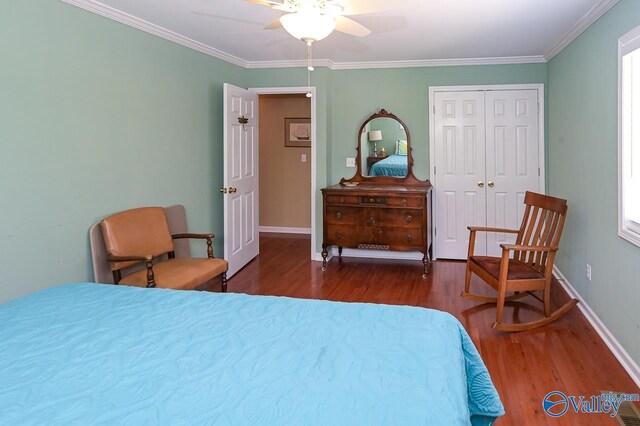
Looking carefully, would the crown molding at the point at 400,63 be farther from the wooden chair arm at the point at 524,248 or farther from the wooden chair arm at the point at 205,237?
the wooden chair arm at the point at 524,248

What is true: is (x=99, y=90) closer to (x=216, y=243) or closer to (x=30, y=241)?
(x=30, y=241)

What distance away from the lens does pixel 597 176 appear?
3344 millimetres

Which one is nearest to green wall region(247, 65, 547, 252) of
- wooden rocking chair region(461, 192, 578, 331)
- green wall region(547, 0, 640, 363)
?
green wall region(547, 0, 640, 363)

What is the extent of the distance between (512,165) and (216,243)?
3404mm

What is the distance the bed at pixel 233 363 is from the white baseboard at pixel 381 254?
3.67 metres

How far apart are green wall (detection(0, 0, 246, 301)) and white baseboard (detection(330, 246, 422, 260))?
2.15 m

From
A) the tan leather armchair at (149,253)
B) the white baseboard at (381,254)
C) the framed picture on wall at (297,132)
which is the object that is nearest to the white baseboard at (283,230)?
the framed picture on wall at (297,132)

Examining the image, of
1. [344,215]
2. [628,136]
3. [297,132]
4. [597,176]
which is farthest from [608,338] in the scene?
[297,132]

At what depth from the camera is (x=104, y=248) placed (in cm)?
325

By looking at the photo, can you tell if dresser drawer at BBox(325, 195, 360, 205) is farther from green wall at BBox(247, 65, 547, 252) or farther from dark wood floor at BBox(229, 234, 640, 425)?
dark wood floor at BBox(229, 234, 640, 425)

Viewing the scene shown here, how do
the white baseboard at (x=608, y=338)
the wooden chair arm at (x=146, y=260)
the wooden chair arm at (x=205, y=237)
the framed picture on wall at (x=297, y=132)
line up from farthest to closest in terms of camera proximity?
1. the framed picture on wall at (x=297, y=132)
2. the wooden chair arm at (x=205, y=237)
3. the wooden chair arm at (x=146, y=260)
4. the white baseboard at (x=608, y=338)

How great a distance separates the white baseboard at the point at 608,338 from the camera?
2.60m

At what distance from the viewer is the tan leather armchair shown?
3.15 m

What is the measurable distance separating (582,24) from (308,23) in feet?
8.54
